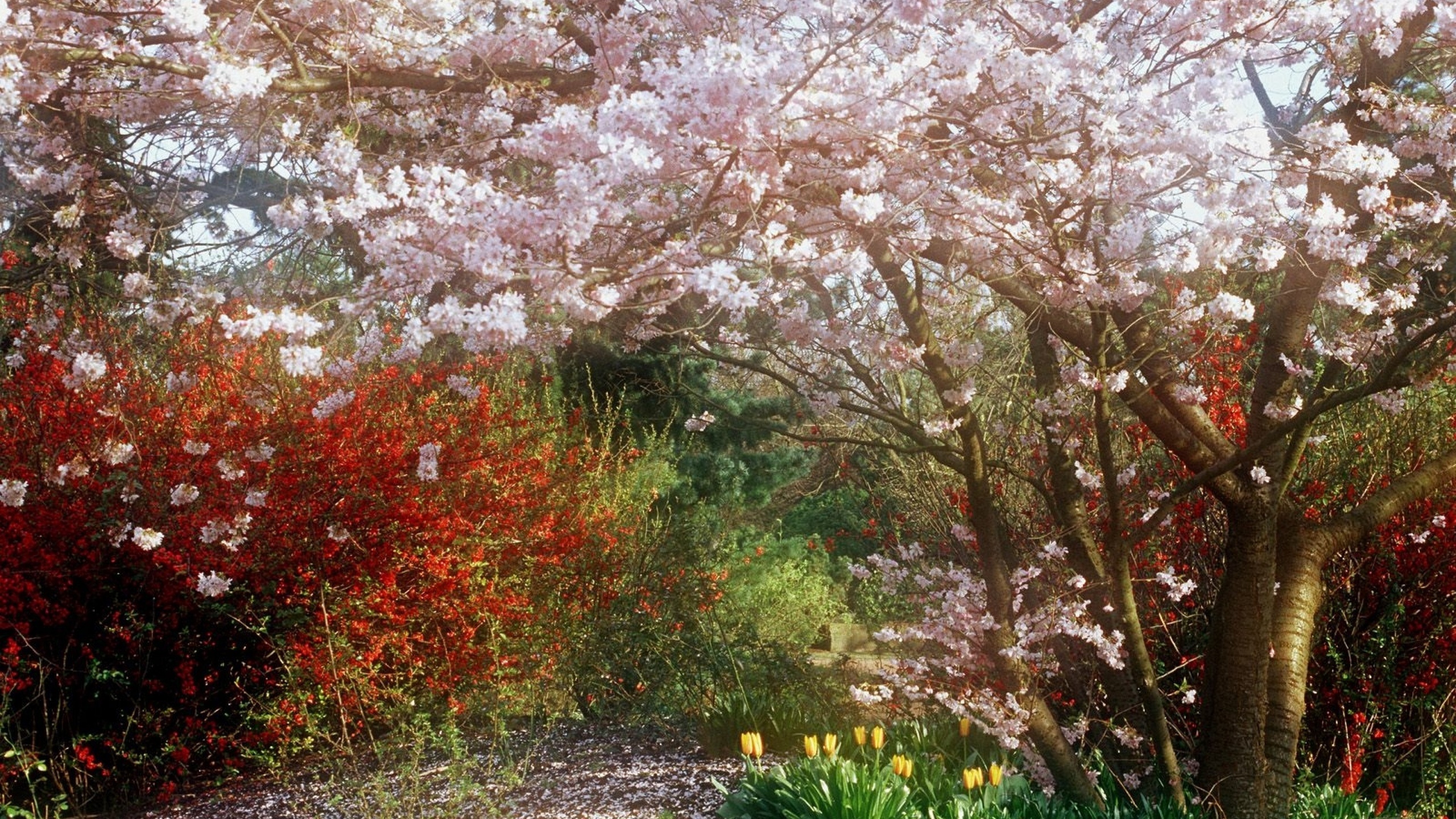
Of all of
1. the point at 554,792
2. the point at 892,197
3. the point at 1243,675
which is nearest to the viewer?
the point at 892,197

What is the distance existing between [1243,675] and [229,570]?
4496mm

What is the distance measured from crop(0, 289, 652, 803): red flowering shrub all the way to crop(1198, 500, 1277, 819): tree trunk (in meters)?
3.06

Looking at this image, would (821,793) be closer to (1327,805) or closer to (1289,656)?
(1289,656)

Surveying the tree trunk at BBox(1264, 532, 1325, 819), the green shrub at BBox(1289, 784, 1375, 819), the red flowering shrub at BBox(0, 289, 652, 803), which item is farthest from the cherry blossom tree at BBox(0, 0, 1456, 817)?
the red flowering shrub at BBox(0, 289, 652, 803)

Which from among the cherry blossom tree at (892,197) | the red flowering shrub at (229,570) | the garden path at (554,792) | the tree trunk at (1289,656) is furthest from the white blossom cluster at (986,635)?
the red flowering shrub at (229,570)

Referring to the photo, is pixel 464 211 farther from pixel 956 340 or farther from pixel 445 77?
pixel 956 340

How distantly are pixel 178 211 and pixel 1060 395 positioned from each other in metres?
3.06

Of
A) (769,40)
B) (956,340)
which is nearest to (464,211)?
(769,40)

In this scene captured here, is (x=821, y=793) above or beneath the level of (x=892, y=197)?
beneath

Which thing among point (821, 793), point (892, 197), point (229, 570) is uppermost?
point (892, 197)

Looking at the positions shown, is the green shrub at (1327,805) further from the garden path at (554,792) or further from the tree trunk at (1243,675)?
the garden path at (554,792)

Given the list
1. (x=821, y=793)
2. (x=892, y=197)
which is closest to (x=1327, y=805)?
(x=821, y=793)

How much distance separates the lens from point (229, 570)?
545 centimetres

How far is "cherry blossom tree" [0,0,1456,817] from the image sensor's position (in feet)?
9.65
